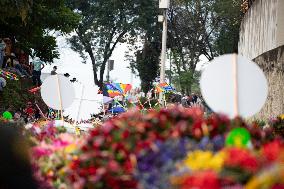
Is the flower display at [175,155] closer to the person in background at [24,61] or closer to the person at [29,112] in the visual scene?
the person at [29,112]

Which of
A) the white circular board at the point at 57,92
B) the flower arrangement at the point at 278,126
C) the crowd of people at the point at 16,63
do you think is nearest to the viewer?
the white circular board at the point at 57,92

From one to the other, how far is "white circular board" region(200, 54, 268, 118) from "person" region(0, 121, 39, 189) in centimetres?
167

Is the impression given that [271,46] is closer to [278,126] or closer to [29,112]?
[278,126]

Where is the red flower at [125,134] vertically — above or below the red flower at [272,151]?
above

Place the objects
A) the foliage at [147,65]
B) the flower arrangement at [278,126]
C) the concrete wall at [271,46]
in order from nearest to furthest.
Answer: the flower arrangement at [278,126], the concrete wall at [271,46], the foliage at [147,65]

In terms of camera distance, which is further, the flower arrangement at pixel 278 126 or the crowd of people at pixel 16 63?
the crowd of people at pixel 16 63

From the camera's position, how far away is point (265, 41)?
70.2 feet

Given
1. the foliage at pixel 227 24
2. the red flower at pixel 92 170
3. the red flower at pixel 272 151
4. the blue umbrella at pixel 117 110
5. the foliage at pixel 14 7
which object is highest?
the foliage at pixel 227 24

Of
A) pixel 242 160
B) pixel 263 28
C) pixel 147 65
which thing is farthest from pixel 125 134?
pixel 147 65

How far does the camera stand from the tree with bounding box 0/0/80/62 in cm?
2815

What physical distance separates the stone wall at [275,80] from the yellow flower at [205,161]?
13124mm

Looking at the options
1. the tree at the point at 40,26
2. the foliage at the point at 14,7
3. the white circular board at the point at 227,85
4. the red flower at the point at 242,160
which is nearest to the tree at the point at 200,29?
the tree at the point at 40,26

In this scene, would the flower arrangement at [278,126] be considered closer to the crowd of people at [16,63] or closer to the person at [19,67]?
the crowd of people at [16,63]

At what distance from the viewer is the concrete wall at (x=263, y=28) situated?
61.6 ft
